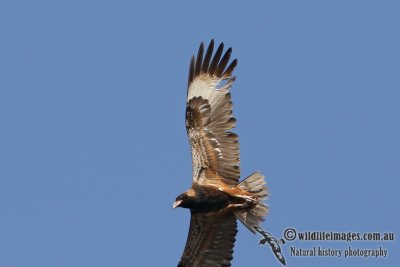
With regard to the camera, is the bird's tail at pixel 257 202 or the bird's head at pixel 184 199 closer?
the bird's head at pixel 184 199

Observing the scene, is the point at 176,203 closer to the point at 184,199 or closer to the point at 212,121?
the point at 184,199

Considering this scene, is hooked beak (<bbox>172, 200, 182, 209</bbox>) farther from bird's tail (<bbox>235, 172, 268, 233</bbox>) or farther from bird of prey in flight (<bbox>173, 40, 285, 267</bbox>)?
bird's tail (<bbox>235, 172, 268, 233</bbox>)

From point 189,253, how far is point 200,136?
193cm

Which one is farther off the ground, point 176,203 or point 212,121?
point 212,121

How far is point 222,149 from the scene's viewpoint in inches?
581

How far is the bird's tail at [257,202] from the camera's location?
1452 centimetres

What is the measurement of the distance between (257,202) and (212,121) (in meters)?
1.57

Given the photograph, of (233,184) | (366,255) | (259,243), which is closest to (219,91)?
(233,184)

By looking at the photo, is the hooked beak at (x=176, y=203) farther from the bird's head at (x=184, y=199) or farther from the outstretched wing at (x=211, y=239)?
the outstretched wing at (x=211, y=239)

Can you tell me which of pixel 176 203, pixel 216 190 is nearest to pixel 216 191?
pixel 216 190

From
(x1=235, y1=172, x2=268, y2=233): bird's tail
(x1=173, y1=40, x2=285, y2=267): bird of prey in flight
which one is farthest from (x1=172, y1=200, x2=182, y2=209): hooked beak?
(x1=235, y1=172, x2=268, y2=233): bird's tail

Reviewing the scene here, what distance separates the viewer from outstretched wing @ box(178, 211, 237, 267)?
572 inches

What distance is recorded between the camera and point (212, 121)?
15.0m

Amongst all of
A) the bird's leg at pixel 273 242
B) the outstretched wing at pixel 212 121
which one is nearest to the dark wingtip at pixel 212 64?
the outstretched wing at pixel 212 121
